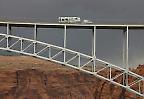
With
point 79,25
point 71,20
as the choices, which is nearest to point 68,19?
point 71,20

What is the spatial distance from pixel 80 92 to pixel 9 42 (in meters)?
39.6

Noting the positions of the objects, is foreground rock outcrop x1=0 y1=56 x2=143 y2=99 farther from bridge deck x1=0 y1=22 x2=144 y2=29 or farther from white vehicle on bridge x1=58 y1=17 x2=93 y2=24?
white vehicle on bridge x1=58 y1=17 x2=93 y2=24

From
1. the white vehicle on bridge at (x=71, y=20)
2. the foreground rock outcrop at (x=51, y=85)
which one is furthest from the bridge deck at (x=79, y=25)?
the foreground rock outcrop at (x=51, y=85)

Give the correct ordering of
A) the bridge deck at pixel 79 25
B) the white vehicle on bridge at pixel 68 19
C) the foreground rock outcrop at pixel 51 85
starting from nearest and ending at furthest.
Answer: the bridge deck at pixel 79 25 < the white vehicle on bridge at pixel 68 19 < the foreground rock outcrop at pixel 51 85

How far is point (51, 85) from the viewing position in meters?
79.4

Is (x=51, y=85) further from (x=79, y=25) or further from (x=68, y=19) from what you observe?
(x=79, y=25)

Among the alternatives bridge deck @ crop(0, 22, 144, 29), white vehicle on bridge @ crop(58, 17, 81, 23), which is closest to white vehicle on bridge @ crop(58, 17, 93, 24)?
white vehicle on bridge @ crop(58, 17, 81, 23)

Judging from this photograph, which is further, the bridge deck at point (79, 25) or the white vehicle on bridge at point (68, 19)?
the white vehicle on bridge at point (68, 19)

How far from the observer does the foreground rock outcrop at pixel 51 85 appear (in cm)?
7638

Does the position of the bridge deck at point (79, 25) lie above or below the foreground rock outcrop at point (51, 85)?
above

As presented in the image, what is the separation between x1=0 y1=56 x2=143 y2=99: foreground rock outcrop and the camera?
76.4m

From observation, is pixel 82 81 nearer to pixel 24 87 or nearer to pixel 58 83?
pixel 58 83

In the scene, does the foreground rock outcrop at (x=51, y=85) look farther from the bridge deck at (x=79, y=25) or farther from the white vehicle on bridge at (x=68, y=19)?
the white vehicle on bridge at (x=68, y=19)

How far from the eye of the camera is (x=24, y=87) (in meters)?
78.2
